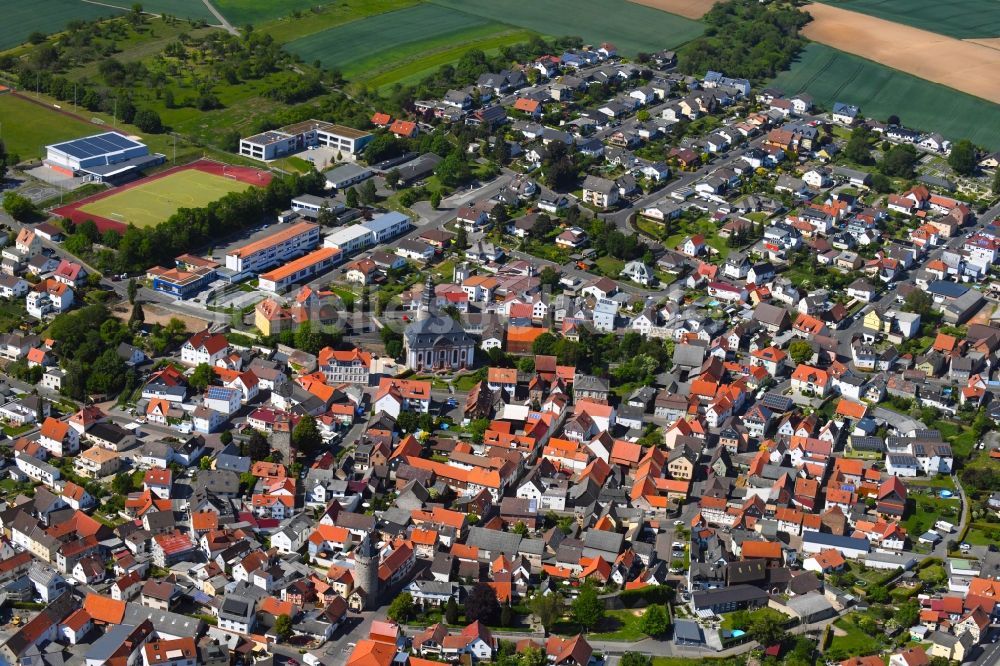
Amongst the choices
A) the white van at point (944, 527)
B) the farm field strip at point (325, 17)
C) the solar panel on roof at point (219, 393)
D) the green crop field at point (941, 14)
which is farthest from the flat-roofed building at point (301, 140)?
the green crop field at point (941, 14)

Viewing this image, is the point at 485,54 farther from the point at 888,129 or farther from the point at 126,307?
the point at 126,307

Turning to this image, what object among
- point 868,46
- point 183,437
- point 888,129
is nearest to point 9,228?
point 183,437

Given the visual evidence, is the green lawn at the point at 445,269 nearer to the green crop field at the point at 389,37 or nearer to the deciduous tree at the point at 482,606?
the deciduous tree at the point at 482,606

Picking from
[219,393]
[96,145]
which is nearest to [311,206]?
[96,145]

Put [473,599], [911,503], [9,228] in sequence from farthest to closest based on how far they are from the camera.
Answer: [9,228], [911,503], [473,599]

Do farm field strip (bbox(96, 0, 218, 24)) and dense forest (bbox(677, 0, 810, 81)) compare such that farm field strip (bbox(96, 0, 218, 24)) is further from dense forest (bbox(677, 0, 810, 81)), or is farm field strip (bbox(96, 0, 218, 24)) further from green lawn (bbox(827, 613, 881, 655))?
green lawn (bbox(827, 613, 881, 655))

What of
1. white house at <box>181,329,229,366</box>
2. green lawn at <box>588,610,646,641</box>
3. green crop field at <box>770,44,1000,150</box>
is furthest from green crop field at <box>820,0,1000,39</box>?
green lawn at <box>588,610,646,641</box>
